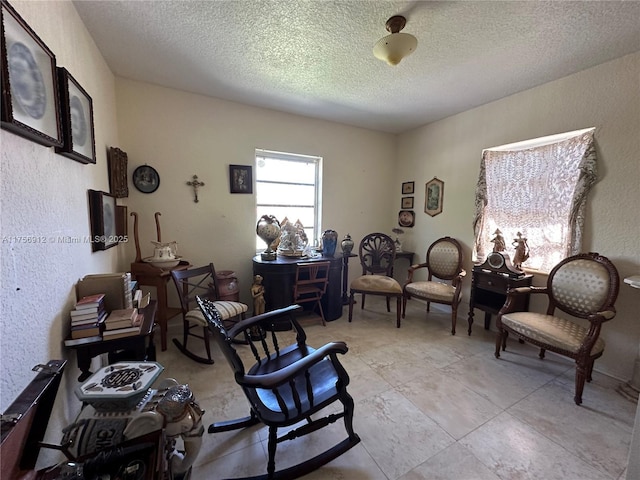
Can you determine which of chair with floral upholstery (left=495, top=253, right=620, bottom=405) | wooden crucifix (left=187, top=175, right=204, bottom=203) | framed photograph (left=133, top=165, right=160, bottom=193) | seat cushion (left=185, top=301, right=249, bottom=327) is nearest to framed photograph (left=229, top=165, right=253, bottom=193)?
wooden crucifix (left=187, top=175, right=204, bottom=203)

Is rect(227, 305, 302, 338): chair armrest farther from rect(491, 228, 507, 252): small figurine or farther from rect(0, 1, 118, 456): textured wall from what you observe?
rect(491, 228, 507, 252): small figurine

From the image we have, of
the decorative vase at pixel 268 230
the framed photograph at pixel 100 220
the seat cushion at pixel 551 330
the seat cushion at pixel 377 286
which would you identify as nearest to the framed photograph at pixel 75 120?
the framed photograph at pixel 100 220

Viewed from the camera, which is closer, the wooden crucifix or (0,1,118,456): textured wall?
(0,1,118,456): textured wall

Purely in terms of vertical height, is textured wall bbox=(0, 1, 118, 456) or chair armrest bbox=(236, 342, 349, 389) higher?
textured wall bbox=(0, 1, 118, 456)

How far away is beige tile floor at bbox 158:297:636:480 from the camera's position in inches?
50.9

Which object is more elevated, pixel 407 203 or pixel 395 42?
pixel 395 42

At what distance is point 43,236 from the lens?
1.07m

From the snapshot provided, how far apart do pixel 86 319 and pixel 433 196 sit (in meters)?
3.66

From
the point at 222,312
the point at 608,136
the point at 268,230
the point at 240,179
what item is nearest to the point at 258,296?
the point at 222,312

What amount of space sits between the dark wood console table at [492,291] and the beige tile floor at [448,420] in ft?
1.27

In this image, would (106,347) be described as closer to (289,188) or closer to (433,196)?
(289,188)

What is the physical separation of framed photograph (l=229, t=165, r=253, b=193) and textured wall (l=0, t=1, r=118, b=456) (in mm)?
1345

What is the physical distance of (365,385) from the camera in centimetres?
190

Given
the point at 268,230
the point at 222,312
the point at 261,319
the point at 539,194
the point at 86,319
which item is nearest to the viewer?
the point at 86,319
